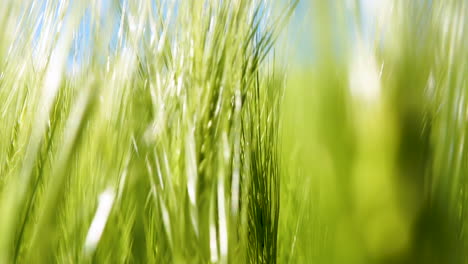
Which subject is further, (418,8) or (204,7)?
(204,7)

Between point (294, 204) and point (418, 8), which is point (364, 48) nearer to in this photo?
point (418, 8)

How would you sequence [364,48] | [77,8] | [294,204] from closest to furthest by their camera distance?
[364,48] → [77,8] → [294,204]

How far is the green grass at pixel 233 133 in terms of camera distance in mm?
299

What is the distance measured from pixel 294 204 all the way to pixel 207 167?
21cm

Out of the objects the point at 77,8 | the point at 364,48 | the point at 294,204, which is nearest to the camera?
the point at 364,48

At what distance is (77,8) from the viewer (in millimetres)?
396

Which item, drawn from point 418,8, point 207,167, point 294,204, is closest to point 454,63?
point 418,8

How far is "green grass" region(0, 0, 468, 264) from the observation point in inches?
11.8

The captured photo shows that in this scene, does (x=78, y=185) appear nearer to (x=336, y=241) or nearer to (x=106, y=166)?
(x=106, y=166)

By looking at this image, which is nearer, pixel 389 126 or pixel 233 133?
pixel 389 126

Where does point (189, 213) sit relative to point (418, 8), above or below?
below

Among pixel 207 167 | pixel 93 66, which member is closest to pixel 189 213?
pixel 207 167

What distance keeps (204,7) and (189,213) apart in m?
0.15

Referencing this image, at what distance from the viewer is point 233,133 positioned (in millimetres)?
398
